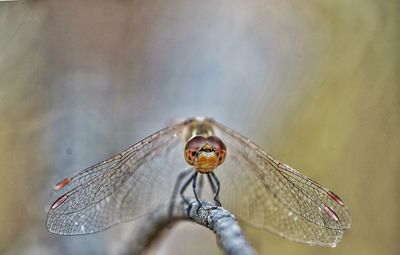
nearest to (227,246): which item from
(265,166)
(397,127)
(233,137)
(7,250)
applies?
(265,166)

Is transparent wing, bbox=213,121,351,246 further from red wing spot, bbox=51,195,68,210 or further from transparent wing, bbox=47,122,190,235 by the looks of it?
red wing spot, bbox=51,195,68,210

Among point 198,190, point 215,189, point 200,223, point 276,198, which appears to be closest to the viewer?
point 200,223

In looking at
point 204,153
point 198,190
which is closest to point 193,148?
point 204,153

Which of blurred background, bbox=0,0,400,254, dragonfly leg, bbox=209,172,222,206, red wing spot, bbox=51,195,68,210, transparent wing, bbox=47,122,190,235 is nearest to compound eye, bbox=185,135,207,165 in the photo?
dragonfly leg, bbox=209,172,222,206

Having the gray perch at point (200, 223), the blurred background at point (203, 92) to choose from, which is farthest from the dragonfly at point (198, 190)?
the blurred background at point (203, 92)

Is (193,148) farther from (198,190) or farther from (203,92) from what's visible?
(203,92)

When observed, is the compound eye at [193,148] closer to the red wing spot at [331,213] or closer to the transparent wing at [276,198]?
the transparent wing at [276,198]

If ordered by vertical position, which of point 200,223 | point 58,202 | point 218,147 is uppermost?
point 218,147
